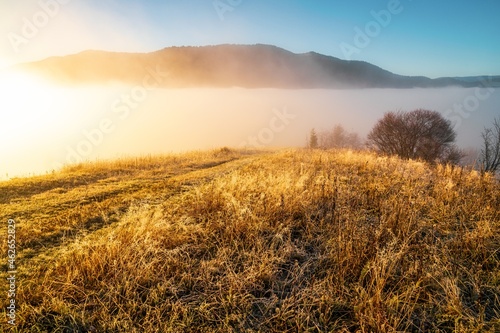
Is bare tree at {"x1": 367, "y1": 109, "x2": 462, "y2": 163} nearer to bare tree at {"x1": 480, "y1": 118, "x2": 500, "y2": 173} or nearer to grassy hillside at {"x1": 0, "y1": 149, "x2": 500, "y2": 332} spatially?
bare tree at {"x1": 480, "y1": 118, "x2": 500, "y2": 173}

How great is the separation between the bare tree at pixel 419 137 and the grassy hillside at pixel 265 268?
1145 inches

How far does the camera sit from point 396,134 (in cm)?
3316

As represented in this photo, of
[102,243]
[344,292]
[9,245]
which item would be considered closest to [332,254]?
[344,292]

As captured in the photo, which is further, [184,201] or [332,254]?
[184,201]

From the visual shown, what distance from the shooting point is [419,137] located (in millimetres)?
31984

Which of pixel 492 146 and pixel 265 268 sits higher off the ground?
pixel 265 268

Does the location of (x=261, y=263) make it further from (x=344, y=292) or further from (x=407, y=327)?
(x=407, y=327)

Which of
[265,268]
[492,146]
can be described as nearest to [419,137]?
[492,146]

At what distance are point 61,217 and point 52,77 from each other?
798 feet

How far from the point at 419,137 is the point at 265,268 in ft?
115

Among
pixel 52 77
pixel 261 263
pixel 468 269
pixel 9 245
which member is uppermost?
pixel 52 77

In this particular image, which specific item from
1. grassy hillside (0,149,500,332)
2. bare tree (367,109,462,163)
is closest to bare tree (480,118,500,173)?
bare tree (367,109,462,163)

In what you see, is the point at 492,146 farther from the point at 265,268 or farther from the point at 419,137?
the point at 265,268

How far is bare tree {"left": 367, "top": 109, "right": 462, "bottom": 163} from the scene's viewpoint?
103 ft
